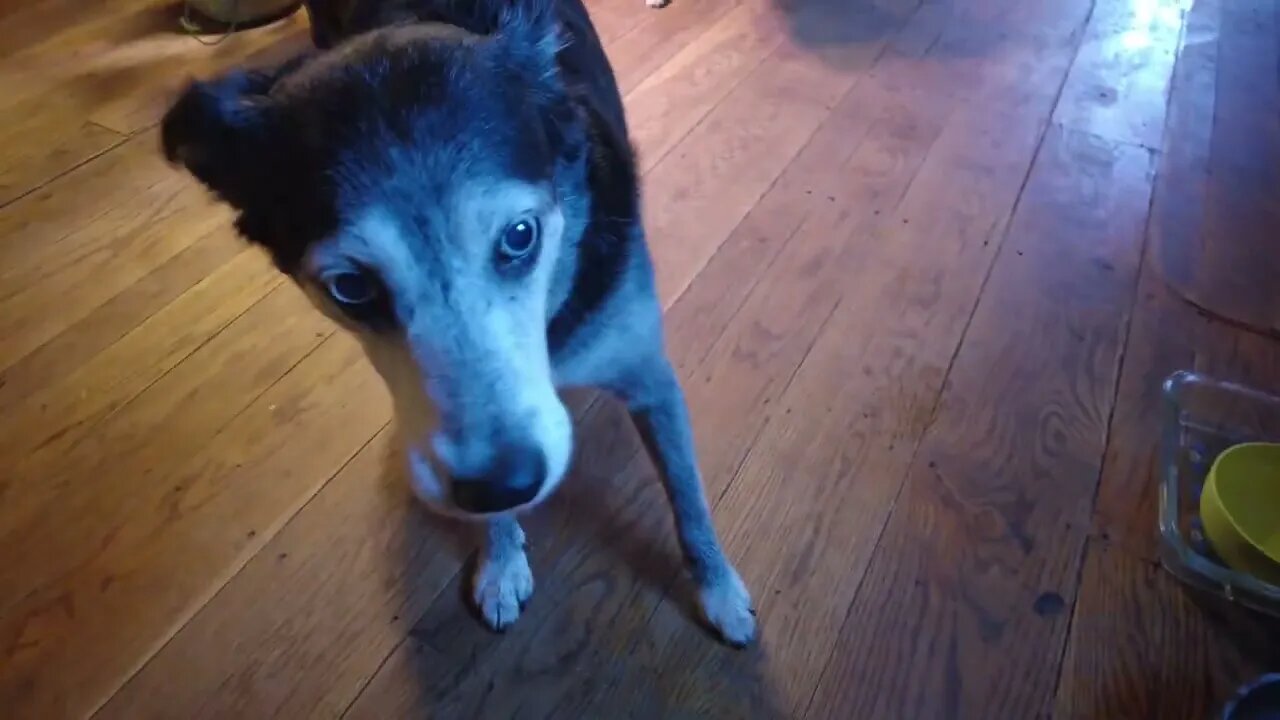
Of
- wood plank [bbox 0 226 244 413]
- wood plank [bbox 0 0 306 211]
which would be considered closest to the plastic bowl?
wood plank [bbox 0 226 244 413]

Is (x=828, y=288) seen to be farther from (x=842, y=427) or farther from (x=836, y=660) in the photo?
(x=836, y=660)

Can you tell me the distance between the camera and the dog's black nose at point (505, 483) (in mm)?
976

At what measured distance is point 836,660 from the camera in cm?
141

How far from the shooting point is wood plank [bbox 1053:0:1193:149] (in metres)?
2.44

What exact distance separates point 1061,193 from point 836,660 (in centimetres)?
140

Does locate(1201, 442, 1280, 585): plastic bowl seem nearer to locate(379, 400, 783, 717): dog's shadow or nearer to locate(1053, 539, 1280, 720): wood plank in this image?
locate(1053, 539, 1280, 720): wood plank

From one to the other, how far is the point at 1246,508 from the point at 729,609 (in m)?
0.89

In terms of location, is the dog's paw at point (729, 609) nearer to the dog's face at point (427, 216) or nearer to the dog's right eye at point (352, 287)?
the dog's face at point (427, 216)

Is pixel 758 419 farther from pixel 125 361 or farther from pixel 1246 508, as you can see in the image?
pixel 125 361

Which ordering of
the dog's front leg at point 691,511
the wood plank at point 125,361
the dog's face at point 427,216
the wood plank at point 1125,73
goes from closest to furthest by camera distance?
the dog's face at point 427,216
the dog's front leg at point 691,511
the wood plank at point 125,361
the wood plank at point 1125,73

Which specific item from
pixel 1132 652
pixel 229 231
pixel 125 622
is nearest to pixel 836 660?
pixel 1132 652

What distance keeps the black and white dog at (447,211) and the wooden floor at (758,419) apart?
0.54 m

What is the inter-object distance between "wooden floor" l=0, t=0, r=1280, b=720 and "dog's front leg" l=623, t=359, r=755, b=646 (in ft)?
0.15

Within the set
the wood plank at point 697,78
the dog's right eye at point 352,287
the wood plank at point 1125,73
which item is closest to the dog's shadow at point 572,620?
the dog's right eye at point 352,287
